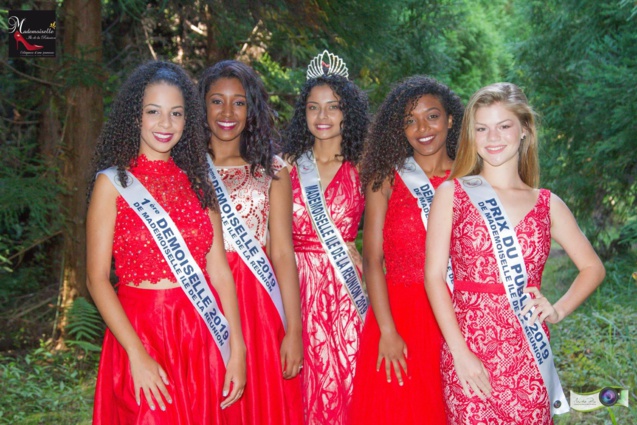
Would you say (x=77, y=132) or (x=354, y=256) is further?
(x=77, y=132)

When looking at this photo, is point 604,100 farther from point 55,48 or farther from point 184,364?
point 184,364

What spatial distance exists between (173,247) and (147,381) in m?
0.45

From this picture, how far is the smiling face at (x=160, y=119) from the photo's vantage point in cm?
263

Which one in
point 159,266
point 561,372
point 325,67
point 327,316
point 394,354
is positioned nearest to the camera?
point 159,266

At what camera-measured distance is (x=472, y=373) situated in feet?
7.55

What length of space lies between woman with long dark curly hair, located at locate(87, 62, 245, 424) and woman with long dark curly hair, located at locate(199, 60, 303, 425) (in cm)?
42

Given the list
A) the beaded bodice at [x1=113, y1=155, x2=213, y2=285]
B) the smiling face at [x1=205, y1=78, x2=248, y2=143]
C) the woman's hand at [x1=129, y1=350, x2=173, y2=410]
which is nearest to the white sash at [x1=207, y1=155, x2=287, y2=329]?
the smiling face at [x1=205, y1=78, x2=248, y2=143]

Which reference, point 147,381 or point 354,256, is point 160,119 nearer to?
point 147,381

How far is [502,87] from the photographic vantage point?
253 centimetres

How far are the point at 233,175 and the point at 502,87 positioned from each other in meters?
1.27

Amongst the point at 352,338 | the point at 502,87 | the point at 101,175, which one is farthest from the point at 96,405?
the point at 502,87

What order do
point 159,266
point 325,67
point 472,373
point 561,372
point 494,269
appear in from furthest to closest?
1. point 561,372
2. point 325,67
3. point 159,266
4. point 494,269
5. point 472,373

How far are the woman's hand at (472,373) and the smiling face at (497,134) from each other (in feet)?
2.05

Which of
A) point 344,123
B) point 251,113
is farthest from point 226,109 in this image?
point 344,123
